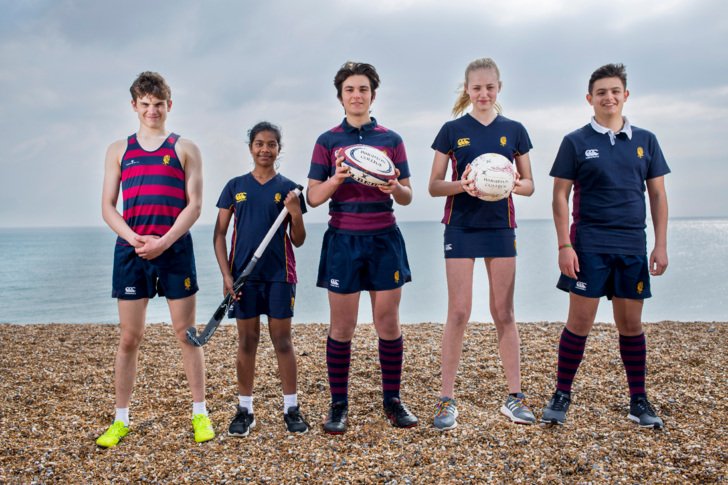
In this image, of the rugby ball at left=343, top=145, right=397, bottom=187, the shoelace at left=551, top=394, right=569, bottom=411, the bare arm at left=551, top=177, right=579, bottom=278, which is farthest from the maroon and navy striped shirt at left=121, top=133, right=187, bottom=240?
the shoelace at left=551, top=394, right=569, bottom=411

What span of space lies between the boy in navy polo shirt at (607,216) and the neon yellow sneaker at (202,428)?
2.24 m

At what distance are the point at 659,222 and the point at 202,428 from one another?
130 inches

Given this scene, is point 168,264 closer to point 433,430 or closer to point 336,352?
point 336,352

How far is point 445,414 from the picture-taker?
3740 millimetres

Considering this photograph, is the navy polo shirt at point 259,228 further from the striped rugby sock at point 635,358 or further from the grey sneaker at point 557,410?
the striped rugby sock at point 635,358

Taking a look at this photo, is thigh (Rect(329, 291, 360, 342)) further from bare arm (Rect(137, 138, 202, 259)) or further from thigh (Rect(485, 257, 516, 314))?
bare arm (Rect(137, 138, 202, 259))

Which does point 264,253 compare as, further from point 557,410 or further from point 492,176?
point 557,410

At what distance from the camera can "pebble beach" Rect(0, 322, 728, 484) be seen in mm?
3230

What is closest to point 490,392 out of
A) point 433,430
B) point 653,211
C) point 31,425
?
point 433,430

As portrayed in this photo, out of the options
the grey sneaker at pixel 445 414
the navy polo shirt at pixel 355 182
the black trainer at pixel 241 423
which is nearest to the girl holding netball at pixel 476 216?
the grey sneaker at pixel 445 414

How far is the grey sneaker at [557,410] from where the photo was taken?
3.84 metres

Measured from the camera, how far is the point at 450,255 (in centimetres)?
369

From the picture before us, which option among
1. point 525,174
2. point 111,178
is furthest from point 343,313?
point 111,178

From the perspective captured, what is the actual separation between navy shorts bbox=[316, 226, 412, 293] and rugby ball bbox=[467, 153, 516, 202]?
61 centimetres
